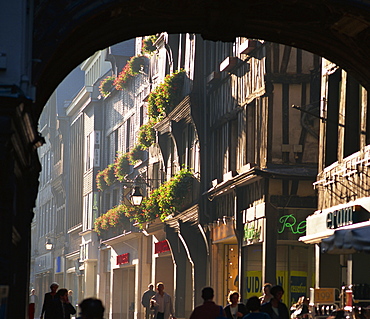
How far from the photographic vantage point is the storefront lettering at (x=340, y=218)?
794 inches

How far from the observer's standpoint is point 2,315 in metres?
8.97

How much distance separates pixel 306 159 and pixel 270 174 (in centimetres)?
114

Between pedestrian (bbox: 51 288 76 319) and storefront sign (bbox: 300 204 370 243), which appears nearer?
pedestrian (bbox: 51 288 76 319)

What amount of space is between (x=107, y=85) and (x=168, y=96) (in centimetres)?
1845

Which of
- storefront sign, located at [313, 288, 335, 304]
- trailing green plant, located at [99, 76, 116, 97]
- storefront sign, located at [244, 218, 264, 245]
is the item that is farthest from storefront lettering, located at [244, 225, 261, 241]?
trailing green plant, located at [99, 76, 116, 97]

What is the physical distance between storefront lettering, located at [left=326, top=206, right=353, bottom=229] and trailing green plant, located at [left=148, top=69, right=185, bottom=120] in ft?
48.8

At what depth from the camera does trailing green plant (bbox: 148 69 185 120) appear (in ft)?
118

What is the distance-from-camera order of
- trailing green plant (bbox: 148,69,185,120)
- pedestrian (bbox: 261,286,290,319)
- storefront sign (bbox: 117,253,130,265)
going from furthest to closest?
storefront sign (bbox: 117,253,130,265) → trailing green plant (bbox: 148,69,185,120) → pedestrian (bbox: 261,286,290,319)

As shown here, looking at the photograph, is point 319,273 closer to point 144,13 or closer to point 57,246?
point 144,13

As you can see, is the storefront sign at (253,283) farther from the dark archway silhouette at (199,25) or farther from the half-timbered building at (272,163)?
the dark archway silhouette at (199,25)

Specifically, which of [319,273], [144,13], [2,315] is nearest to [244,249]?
[319,273]

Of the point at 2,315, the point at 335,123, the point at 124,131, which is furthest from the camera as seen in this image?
the point at 124,131

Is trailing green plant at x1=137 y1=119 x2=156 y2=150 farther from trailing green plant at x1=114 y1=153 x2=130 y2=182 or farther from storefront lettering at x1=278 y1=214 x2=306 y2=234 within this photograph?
storefront lettering at x1=278 y1=214 x2=306 y2=234

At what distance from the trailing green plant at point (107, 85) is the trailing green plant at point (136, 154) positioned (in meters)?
8.91
